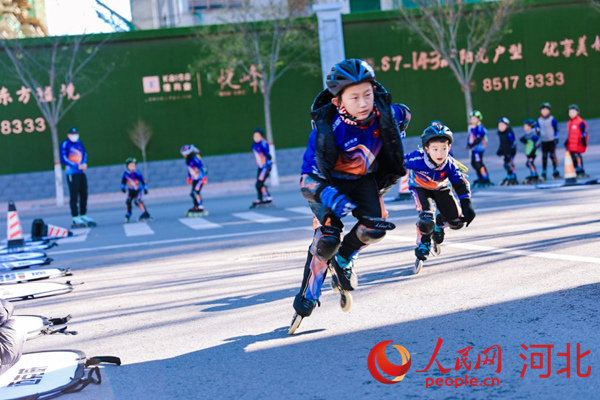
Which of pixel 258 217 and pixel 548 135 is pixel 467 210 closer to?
pixel 258 217

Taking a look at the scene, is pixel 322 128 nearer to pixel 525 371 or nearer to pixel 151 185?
pixel 525 371

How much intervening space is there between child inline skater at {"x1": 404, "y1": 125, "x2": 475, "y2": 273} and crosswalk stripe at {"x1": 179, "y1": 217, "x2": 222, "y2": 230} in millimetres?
7703

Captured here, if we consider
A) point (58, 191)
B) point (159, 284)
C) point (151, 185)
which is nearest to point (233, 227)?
point (159, 284)

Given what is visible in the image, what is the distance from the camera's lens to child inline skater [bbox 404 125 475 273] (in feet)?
24.5

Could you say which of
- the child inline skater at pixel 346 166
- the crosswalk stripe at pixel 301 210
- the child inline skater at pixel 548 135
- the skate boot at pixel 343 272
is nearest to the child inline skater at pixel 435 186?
the child inline skater at pixel 346 166

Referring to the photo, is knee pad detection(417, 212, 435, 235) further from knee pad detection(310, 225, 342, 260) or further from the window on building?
the window on building

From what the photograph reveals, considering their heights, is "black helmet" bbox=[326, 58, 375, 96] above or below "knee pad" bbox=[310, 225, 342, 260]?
above

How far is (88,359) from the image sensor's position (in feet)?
16.0

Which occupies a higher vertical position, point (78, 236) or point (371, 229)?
point (371, 229)

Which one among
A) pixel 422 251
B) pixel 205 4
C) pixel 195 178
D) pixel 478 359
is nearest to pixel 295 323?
pixel 478 359

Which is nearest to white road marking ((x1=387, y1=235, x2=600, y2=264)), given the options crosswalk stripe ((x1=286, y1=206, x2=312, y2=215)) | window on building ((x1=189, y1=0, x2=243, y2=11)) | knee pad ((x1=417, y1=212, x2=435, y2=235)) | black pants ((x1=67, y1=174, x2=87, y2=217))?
knee pad ((x1=417, y1=212, x2=435, y2=235))

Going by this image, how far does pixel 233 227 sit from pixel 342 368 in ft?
33.2

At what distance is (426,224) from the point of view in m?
7.61

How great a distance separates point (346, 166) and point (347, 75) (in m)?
0.66
